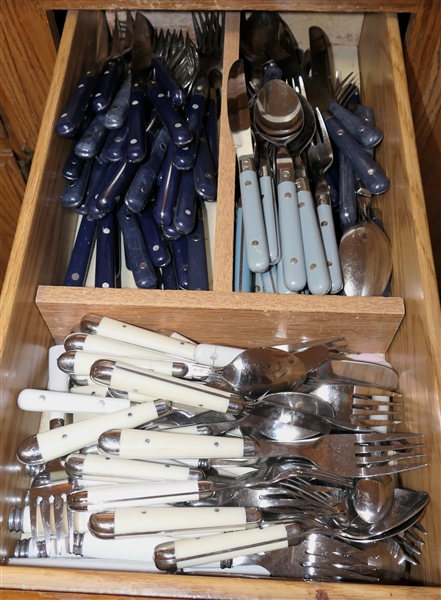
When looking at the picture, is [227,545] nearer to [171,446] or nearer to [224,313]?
[171,446]

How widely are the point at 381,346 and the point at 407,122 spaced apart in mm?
320

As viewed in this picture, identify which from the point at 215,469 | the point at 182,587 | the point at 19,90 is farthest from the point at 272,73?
the point at 182,587

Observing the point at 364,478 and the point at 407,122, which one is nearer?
the point at 364,478

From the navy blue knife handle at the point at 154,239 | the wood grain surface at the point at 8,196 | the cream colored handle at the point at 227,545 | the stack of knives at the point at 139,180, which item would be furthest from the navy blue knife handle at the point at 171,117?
the cream colored handle at the point at 227,545

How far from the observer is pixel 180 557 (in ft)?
1.98

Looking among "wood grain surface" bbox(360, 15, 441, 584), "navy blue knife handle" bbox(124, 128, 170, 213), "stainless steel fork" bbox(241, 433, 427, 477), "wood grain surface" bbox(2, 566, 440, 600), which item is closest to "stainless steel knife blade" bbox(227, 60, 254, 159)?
"navy blue knife handle" bbox(124, 128, 170, 213)

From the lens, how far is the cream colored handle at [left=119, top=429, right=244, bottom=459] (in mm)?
641

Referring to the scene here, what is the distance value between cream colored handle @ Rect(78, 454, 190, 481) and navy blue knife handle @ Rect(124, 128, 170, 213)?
0.38 metres

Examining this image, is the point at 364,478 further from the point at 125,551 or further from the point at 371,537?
the point at 125,551

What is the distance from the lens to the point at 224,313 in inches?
30.0

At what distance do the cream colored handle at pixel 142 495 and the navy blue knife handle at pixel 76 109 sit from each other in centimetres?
51

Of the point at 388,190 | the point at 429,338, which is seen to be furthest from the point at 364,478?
the point at 388,190

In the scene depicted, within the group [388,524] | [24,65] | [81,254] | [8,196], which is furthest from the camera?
[8,196]

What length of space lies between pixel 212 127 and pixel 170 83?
0.09 metres
